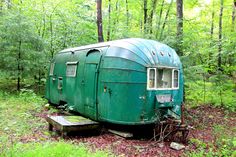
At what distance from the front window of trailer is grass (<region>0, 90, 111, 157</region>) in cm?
237

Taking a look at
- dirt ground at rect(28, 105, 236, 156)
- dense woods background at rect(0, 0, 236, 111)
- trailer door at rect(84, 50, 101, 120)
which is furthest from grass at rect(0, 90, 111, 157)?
dense woods background at rect(0, 0, 236, 111)

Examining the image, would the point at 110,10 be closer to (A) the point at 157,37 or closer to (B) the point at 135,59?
(A) the point at 157,37

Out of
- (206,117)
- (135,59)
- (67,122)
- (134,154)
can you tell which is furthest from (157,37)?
(134,154)

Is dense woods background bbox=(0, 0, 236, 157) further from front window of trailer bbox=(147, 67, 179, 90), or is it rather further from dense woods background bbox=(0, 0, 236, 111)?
front window of trailer bbox=(147, 67, 179, 90)

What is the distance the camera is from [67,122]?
7.12 m

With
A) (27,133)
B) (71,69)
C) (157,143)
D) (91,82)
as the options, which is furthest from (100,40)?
(157,143)

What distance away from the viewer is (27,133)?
725 cm

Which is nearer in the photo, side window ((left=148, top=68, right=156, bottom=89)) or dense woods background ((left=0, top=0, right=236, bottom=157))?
dense woods background ((left=0, top=0, right=236, bottom=157))

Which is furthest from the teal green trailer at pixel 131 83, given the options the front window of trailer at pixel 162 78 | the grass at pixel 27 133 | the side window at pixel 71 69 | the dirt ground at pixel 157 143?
the grass at pixel 27 133

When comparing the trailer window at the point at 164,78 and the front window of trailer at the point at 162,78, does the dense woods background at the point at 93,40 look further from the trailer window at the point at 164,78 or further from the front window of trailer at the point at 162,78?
the trailer window at the point at 164,78

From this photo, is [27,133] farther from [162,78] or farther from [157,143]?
[162,78]

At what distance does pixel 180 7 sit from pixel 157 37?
166 centimetres

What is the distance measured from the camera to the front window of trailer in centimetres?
690

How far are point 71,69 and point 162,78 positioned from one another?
11.9 feet
